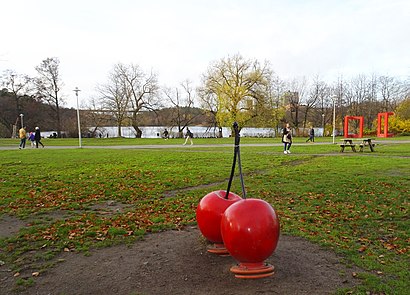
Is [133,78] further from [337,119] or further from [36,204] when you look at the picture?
[36,204]

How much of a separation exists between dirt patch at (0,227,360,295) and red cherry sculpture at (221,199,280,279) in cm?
16

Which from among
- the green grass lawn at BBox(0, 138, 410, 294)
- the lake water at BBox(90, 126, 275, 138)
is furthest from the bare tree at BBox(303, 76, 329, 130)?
the green grass lawn at BBox(0, 138, 410, 294)

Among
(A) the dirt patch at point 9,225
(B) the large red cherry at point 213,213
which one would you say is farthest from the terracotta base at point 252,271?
(A) the dirt patch at point 9,225

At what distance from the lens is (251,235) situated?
4.12 metres

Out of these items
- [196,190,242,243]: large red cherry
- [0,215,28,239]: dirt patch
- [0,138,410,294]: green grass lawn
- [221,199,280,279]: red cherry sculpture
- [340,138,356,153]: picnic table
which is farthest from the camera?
[340,138,356,153]: picnic table

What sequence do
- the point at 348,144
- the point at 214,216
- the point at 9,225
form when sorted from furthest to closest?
the point at 348,144, the point at 9,225, the point at 214,216

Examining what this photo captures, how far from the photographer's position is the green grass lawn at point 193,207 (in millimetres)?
5359

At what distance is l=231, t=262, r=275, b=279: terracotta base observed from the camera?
168 inches

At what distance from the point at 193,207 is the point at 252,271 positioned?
4.28 metres

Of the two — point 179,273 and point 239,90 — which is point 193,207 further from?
point 239,90

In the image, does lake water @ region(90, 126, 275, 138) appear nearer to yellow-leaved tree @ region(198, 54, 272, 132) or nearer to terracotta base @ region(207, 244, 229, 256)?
yellow-leaved tree @ region(198, 54, 272, 132)

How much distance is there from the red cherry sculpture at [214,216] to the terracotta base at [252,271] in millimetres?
735

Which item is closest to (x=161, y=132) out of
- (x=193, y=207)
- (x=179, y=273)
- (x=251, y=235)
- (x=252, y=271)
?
(x=193, y=207)

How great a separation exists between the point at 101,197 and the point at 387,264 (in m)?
7.36
